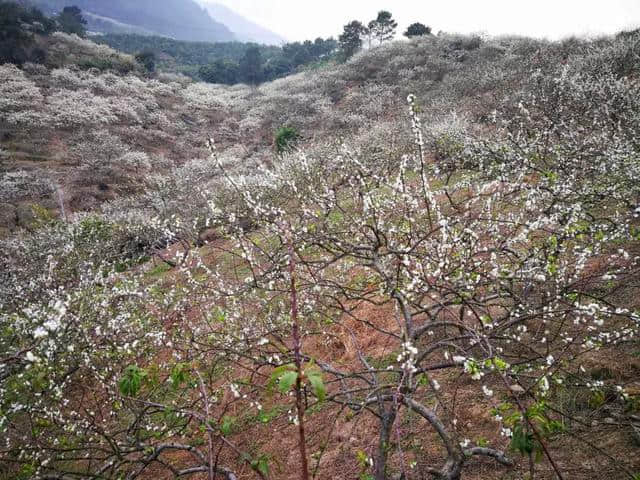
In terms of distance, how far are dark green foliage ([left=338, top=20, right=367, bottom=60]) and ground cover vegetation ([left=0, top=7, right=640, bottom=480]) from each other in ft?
21.2

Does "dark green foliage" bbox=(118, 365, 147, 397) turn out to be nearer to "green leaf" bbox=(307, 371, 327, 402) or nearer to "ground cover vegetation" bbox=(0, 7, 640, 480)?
"ground cover vegetation" bbox=(0, 7, 640, 480)

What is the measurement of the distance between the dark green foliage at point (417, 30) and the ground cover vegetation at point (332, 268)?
667cm

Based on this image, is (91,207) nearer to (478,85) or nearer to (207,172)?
(207,172)

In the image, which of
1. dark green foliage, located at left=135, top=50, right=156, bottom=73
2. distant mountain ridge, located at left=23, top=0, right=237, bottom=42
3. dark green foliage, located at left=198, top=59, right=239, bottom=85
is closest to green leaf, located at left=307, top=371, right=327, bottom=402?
dark green foliage, located at left=135, top=50, right=156, bottom=73

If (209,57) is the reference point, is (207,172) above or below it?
below

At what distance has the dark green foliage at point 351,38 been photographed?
5058 cm

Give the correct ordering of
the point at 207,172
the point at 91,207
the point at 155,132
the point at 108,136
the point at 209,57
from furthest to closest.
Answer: the point at 209,57 → the point at 155,132 → the point at 108,136 → the point at 207,172 → the point at 91,207

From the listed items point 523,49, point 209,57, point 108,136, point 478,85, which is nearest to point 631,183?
point 478,85

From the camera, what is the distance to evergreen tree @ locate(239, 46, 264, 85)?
61219mm

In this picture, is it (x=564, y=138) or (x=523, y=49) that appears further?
(x=523, y=49)

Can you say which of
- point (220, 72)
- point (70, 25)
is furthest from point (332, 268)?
point (70, 25)

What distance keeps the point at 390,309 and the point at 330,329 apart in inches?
52.1

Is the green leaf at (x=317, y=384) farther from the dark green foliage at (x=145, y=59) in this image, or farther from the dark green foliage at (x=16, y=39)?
the dark green foliage at (x=145, y=59)

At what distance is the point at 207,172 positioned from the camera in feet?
91.1
